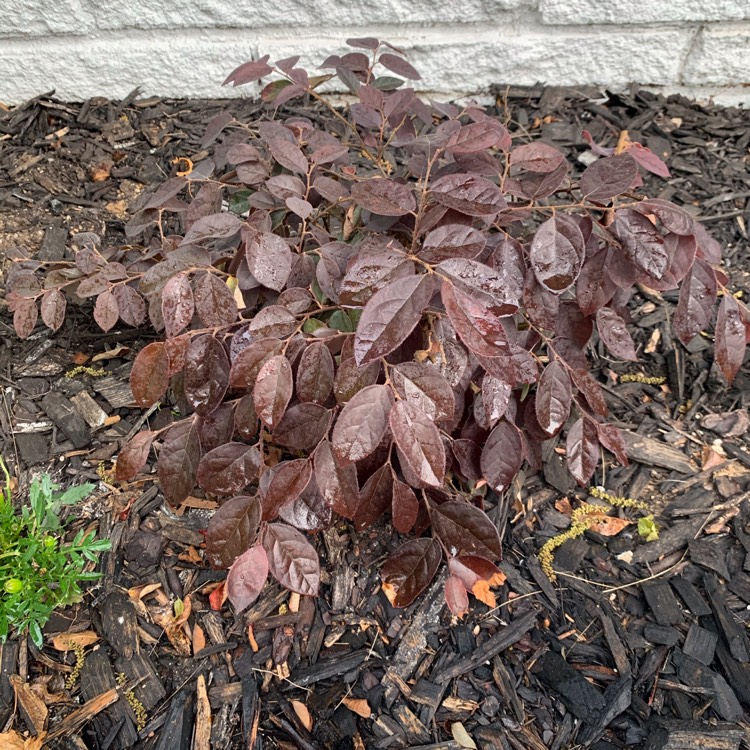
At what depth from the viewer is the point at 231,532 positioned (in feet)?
4.27

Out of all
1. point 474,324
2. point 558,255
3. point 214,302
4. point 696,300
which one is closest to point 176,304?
point 214,302

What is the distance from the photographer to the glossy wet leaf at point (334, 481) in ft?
4.07

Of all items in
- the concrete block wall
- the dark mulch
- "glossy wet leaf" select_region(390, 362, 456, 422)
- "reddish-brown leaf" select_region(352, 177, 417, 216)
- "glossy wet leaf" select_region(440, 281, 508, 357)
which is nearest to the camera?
"glossy wet leaf" select_region(440, 281, 508, 357)

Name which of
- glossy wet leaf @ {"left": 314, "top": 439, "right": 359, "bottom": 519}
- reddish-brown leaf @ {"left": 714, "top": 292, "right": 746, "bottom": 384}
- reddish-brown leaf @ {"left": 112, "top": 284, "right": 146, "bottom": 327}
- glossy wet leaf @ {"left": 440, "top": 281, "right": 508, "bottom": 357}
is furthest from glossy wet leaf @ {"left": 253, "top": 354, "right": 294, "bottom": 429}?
reddish-brown leaf @ {"left": 714, "top": 292, "right": 746, "bottom": 384}

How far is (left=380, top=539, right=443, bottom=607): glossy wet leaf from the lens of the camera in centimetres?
137

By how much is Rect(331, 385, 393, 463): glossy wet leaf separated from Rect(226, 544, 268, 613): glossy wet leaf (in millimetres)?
348

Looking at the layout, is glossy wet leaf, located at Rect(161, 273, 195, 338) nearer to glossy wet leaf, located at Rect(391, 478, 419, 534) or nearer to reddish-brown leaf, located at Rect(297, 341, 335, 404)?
reddish-brown leaf, located at Rect(297, 341, 335, 404)

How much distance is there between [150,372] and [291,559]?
17.8 inches

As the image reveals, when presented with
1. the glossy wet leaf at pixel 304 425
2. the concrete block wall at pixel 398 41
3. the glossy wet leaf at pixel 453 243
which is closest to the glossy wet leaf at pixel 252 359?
the glossy wet leaf at pixel 304 425

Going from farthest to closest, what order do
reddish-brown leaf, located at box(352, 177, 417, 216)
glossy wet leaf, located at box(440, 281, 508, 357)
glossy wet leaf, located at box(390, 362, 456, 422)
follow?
reddish-brown leaf, located at box(352, 177, 417, 216), glossy wet leaf, located at box(390, 362, 456, 422), glossy wet leaf, located at box(440, 281, 508, 357)

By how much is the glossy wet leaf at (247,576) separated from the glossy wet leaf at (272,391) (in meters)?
0.29

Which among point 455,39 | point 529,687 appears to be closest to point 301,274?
point 529,687

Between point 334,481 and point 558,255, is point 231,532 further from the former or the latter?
point 558,255

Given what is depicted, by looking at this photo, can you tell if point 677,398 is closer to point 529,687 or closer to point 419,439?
point 529,687
